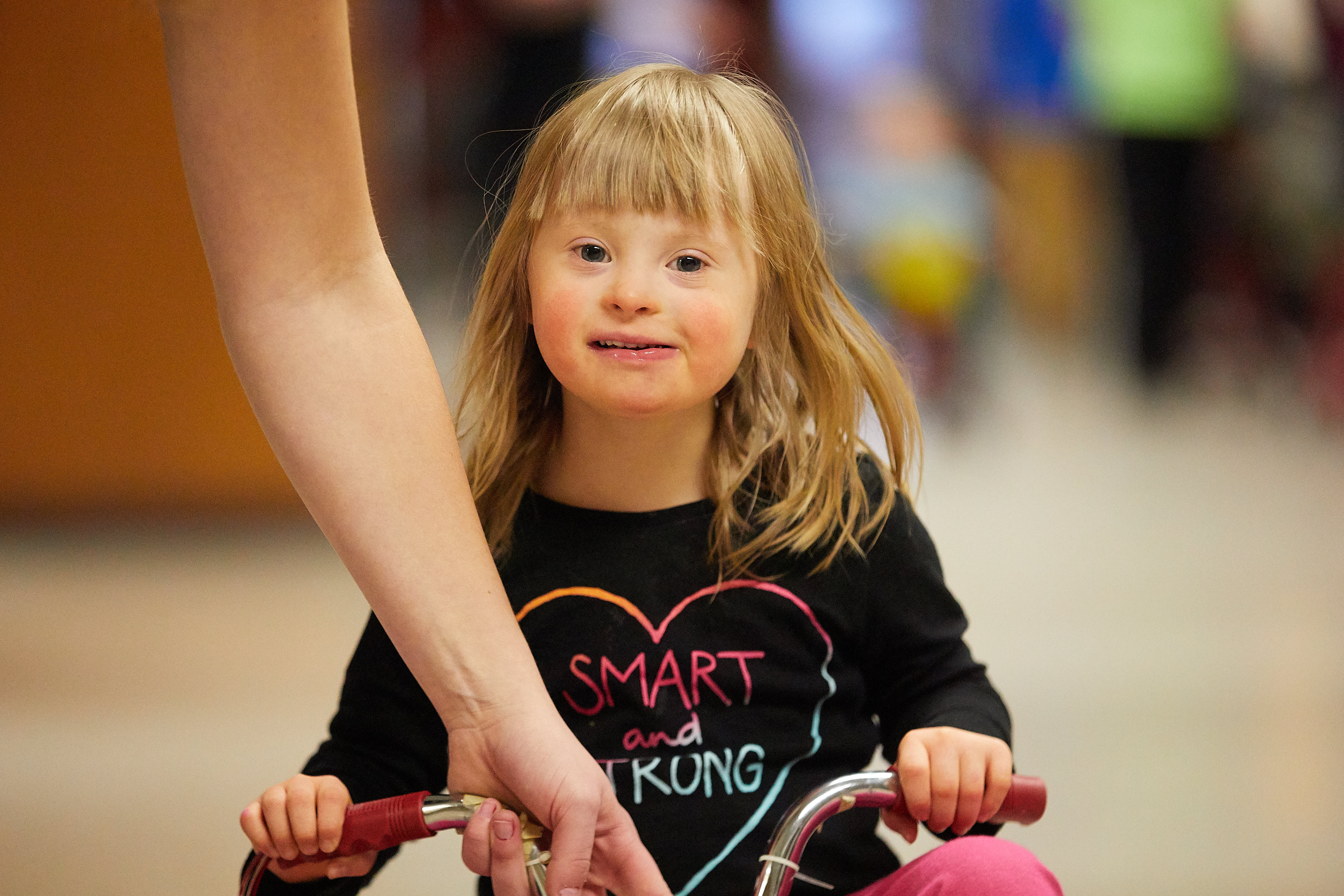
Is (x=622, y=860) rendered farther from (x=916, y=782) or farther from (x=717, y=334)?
(x=717, y=334)

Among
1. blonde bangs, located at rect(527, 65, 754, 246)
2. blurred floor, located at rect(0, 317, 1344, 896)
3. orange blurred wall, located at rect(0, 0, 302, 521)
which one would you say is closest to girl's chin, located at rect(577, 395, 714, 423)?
blonde bangs, located at rect(527, 65, 754, 246)

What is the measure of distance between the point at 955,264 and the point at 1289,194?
145 centimetres

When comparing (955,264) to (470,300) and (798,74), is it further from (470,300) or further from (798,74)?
(470,300)

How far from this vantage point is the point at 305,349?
0.73m

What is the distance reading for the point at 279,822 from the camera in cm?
74

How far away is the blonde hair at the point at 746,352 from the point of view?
873mm

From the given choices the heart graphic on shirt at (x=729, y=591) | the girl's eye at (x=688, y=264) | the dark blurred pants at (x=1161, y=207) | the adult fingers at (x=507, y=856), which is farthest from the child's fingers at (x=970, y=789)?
the dark blurred pants at (x=1161, y=207)

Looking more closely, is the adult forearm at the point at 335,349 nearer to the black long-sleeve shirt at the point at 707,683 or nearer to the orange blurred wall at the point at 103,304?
the black long-sleeve shirt at the point at 707,683

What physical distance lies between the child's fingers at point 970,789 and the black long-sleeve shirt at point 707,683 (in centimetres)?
8

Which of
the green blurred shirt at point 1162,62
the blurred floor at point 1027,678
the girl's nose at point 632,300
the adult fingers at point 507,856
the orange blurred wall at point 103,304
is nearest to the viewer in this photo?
the adult fingers at point 507,856

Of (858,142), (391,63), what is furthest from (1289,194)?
(391,63)

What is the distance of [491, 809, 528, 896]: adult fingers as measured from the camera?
69cm

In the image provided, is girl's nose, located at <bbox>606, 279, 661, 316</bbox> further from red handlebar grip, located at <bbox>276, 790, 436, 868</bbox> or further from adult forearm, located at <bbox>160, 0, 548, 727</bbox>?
red handlebar grip, located at <bbox>276, 790, 436, 868</bbox>

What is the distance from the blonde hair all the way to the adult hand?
21 centimetres
